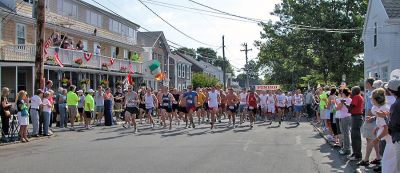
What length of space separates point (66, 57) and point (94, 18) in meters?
7.90

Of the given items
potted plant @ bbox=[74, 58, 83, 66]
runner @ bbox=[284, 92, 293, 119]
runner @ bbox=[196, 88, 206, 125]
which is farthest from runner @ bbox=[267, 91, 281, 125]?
potted plant @ bbox=[74, 58, 83, 66]

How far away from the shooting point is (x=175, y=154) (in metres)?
11.5

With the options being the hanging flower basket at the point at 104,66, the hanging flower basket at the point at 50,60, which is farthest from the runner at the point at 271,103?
the hanging flower basket at the point at 104,66

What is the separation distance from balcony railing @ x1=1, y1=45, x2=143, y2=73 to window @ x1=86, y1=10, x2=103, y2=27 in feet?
10.5

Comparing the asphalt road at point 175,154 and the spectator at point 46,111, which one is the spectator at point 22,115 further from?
the spectator at point 46,111

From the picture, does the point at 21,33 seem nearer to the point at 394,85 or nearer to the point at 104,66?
the point at 104,66

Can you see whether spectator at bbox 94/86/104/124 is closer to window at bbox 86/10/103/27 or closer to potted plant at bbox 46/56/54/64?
potted plant at bbox 46/56/54/64

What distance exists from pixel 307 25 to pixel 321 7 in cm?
226

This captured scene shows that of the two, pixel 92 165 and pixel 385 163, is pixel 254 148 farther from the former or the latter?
pixel 385 163

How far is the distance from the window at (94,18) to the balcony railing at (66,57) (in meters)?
3.20

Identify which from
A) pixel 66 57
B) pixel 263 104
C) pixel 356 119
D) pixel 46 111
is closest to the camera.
A: pixel 356 119

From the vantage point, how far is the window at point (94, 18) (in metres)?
36.6

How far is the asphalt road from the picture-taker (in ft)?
31.6

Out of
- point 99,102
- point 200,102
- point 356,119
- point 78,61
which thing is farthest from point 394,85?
point 78,61
